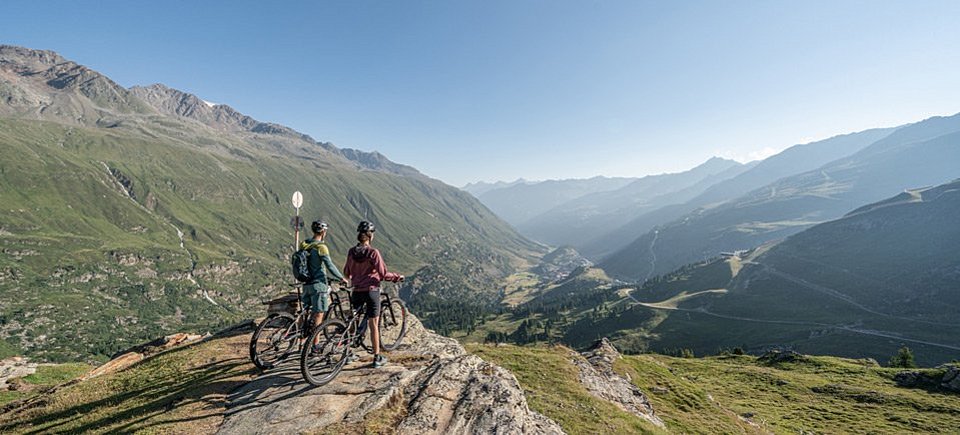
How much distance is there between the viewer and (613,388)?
2459 cm

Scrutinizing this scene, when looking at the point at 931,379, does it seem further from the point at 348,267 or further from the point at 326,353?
the point at 326,353

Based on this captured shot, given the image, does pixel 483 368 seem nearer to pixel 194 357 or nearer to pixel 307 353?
pixel 307 353

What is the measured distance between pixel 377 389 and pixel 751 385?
175ft

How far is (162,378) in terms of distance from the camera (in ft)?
52.9

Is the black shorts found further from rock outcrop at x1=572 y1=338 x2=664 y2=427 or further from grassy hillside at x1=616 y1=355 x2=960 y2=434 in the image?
grassy hillside at x1=616 y1=355 x2=960 y2=434

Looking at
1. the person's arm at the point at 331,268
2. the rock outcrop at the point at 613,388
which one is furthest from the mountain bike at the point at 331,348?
the rock outcrop at the point at 613,388

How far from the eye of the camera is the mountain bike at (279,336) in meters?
A: 14.6

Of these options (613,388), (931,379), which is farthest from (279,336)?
(931,379)

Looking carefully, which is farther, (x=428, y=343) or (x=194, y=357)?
(x=428, y=343)

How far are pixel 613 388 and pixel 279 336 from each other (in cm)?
1976

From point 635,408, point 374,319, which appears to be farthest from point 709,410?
point 374,319

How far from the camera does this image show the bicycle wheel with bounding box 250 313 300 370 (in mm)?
14545

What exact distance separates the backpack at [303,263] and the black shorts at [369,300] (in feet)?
5.95

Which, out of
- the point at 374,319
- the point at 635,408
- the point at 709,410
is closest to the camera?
the point at 374,319
